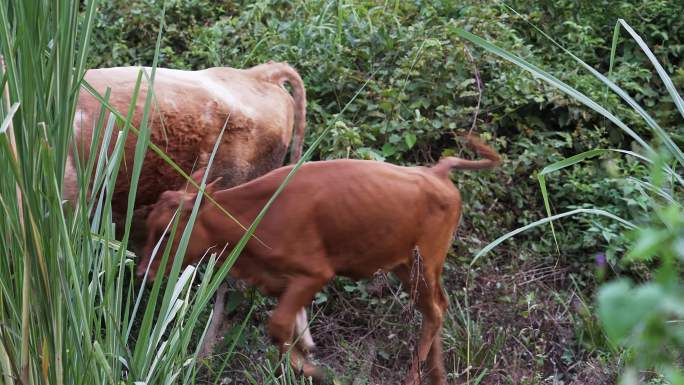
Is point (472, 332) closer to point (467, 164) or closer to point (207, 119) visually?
point (467, 164)

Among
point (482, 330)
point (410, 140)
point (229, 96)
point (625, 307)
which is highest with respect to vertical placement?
point (625, 307)

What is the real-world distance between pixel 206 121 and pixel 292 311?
1172mm

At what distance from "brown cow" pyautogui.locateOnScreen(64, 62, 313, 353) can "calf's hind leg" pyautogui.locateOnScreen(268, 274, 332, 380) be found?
0.79 ft

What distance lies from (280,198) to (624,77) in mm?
2910

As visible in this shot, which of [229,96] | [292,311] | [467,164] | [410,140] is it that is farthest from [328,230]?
[410,140]

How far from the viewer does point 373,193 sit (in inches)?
165

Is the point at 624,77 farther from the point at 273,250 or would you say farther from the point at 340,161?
the point at 273,250

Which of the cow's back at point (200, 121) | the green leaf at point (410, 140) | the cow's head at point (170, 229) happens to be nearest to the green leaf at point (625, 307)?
the cow's head at point (170, 229)

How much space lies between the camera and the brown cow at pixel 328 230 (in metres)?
4.09

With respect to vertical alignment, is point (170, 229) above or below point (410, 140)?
above

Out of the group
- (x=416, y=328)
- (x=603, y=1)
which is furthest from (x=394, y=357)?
(x=603, y=1)

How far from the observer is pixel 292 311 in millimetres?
4051

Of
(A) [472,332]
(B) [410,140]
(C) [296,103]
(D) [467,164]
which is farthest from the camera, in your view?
(B) [410,140]

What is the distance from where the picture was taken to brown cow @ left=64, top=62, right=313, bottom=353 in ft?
14.8
